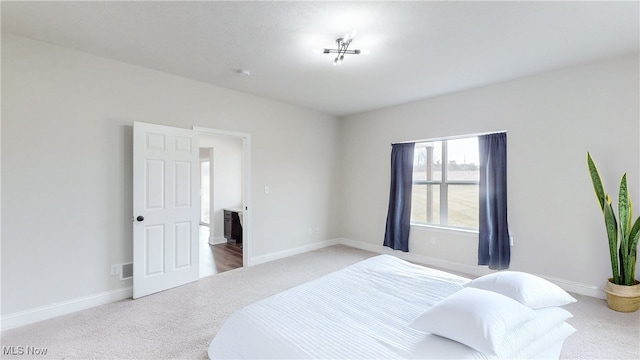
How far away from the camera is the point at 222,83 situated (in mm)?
3740

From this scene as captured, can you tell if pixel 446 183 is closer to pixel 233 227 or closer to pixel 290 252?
pixel 290 252

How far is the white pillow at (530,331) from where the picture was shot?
1241 millimetres

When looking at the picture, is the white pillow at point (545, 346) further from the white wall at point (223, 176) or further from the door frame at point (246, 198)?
the white wall at point (223, 176)

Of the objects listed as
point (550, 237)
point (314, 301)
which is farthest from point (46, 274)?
point (550, 237)

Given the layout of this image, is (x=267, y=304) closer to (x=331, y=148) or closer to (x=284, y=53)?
(x=284, y=53)

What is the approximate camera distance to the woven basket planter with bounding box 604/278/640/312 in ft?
8.57

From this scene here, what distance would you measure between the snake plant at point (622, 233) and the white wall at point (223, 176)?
547 cm

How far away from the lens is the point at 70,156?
2758 mm

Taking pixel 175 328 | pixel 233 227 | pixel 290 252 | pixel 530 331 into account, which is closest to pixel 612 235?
pixel 530 331

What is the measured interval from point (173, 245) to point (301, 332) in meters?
2.56

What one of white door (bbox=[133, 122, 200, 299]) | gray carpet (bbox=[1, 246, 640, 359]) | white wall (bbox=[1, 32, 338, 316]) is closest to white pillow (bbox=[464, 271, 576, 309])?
gray carpet (bbox=[1, 246, 640, 359])

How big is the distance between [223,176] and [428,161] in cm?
424

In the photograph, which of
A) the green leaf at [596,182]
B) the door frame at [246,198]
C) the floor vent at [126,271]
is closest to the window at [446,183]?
the green leaf at [596,182]

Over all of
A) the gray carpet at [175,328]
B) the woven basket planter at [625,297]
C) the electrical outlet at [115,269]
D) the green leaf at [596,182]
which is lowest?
the gray carpet at [175,328]
